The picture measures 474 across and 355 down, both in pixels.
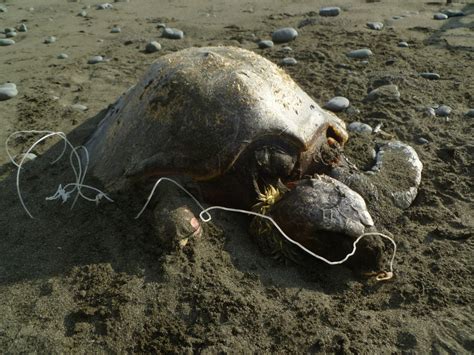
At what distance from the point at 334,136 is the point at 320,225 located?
1124mm

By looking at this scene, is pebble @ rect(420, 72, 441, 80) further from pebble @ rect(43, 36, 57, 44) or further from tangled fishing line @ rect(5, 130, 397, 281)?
pebble @ rect(43, 36, 57, 44)

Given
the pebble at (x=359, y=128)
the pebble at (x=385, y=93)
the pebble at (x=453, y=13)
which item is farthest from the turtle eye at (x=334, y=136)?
the pebble at (x=453, y=13)

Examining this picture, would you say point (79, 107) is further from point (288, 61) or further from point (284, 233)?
point (284, 233)

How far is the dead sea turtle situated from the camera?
8.63 feet

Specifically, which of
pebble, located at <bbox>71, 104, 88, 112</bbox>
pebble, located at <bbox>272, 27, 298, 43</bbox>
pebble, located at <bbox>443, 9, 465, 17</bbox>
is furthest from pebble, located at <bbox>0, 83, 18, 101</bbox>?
pebble, located at <bbox>443, 9, 465, 17</bbox>

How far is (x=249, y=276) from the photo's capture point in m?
2.52

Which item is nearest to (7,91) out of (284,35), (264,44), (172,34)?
(172,34)

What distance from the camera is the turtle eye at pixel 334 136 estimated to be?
335 cm

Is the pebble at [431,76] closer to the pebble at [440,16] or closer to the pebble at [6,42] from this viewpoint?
the pebble at [440,16]

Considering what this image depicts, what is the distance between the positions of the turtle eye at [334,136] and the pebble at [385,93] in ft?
3.49

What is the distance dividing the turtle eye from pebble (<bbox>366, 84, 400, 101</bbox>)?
1.07 meters

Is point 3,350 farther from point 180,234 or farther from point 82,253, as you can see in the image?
point 180,234

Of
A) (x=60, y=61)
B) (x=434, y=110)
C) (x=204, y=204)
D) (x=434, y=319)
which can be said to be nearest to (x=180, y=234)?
(x=204, y=204)

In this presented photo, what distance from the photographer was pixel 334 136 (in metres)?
3.47
